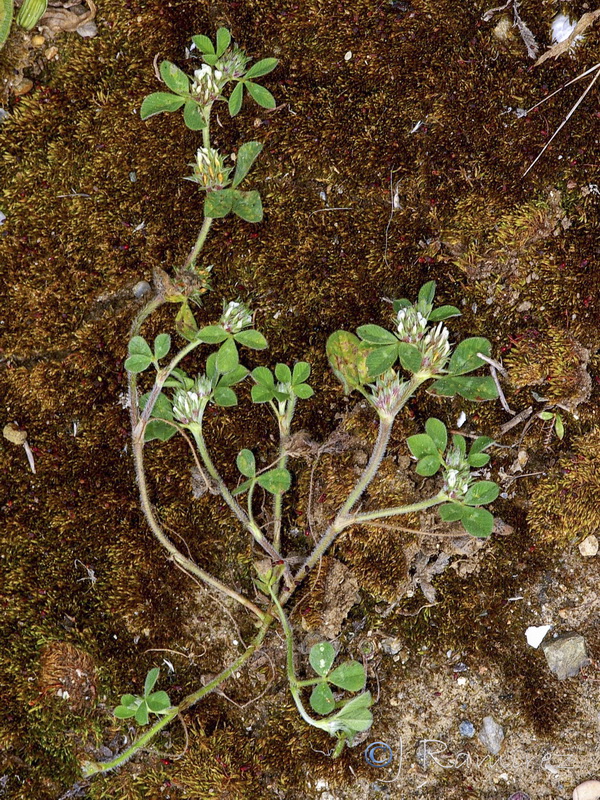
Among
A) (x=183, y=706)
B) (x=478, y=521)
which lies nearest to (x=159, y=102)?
(x=478, y=521)

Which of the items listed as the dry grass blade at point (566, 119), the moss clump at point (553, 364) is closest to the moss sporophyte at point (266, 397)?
the moss clump at point (553, 364)

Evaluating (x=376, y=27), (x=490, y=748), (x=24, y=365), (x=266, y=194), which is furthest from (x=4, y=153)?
(x=490, y=748)

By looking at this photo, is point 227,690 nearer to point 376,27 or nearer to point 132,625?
point 132,625

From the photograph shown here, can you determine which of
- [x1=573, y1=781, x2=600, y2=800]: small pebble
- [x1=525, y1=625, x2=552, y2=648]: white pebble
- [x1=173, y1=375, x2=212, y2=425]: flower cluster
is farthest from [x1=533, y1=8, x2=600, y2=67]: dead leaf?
[x1=573, y1=781, x2=600, y2=800]: small pebble

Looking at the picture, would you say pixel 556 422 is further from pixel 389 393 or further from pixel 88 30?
pixel 88 30

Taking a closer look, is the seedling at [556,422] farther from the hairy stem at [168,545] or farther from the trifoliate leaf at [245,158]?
the trifoliate leaf at [245,158]
